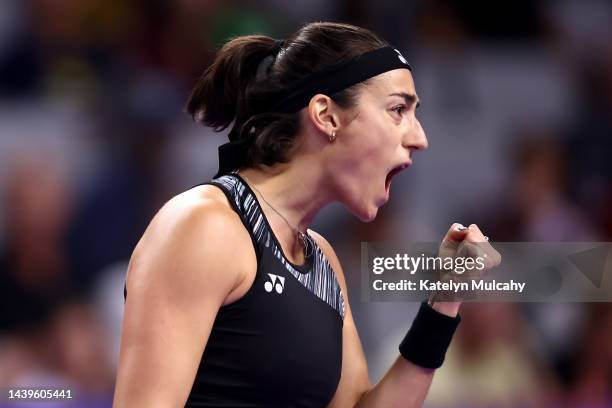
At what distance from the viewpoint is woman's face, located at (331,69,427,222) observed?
2.16m

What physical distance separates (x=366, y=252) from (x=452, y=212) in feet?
6.46

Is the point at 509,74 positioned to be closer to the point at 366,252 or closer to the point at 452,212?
the point at 452,212

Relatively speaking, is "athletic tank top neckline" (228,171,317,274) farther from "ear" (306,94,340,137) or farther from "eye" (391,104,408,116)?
"eye" (391,104,408,116)

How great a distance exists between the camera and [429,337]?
2.28 m

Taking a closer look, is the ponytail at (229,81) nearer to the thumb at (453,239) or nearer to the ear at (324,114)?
the ear at (324,114)

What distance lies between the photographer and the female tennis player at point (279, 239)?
187 centimetres

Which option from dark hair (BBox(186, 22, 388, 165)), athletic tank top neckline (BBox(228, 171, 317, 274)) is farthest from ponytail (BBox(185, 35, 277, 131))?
athletic tank top neckline (BBox(228, 171, 317, 274))

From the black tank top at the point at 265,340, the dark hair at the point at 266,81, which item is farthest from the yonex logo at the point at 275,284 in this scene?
the dark hair at the point at 266,81

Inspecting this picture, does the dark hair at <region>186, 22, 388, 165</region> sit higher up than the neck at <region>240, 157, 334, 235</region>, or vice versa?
the dark hair at <region>186, 22, 388, 165</region>

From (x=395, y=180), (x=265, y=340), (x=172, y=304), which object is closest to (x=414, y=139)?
(x=265, y=340)

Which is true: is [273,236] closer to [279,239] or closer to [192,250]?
[279,239]

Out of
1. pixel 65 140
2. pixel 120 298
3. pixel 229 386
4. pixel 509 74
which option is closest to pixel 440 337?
pixel 229 386

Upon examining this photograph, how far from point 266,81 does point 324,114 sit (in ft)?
0.47

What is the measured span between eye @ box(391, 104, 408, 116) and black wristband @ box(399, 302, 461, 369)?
43 centimetres
